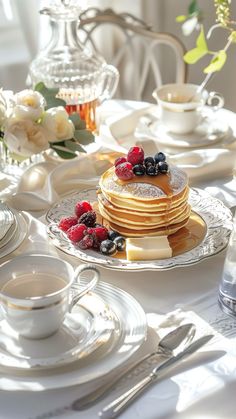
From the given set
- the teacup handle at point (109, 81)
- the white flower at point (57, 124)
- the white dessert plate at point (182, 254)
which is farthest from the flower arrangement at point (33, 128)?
the teacup handle at point (109, 81)

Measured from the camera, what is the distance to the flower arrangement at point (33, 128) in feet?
4.36

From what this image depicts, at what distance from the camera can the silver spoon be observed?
2.74ft

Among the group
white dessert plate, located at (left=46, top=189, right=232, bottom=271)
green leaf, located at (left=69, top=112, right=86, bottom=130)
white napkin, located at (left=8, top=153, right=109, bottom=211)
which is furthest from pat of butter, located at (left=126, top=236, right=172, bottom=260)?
green leaf, located at (left=69, top=112, right=86, bottom=130)

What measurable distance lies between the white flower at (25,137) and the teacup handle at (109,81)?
1.25ft

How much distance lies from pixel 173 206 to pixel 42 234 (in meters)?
0.25

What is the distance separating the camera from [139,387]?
0.85 metres

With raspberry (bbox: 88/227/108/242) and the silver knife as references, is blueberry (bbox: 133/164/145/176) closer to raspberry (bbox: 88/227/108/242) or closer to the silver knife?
raspberry (bbox: 88/227/108/242)

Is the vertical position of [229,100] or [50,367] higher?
[50,367]

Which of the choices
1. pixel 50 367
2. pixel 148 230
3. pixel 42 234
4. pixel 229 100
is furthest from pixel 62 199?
pixel 229 100

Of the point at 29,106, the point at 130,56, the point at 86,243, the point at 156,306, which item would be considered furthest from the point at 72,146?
the point at 130,56

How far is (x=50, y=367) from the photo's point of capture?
858 mm

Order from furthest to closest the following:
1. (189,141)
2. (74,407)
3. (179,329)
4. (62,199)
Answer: (189,141)
(62,199)
(179,329)
(74,407)

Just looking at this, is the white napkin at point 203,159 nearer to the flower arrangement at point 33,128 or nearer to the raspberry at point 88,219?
the flower arrangement at point 33,128

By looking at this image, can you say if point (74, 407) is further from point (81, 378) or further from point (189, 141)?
point (189, 141)
